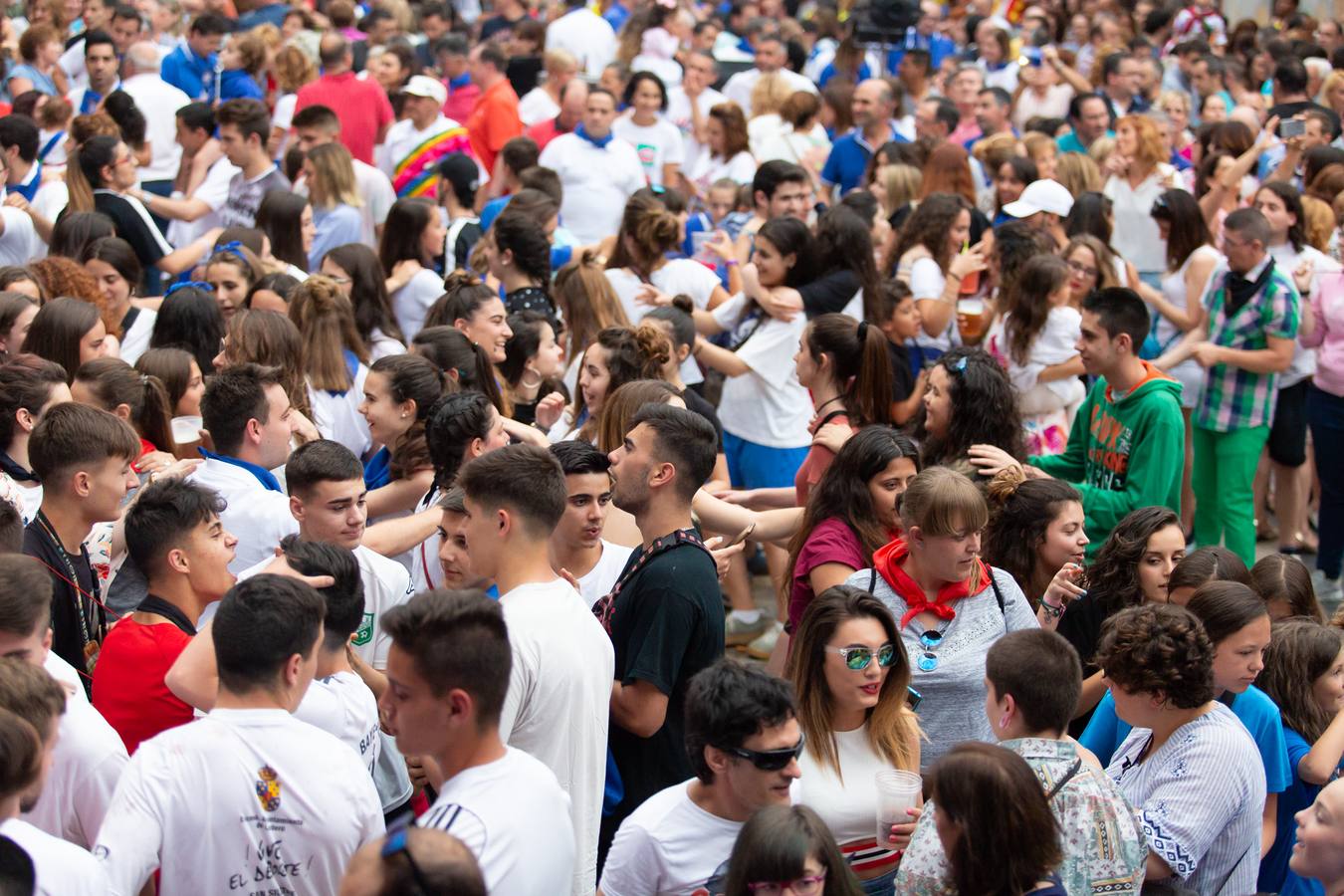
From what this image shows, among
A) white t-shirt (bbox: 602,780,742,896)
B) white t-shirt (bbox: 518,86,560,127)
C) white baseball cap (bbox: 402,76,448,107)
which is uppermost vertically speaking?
white t-shirt (bbox: 602,780,742,896)

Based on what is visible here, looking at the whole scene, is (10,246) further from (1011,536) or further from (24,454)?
(1011,536)

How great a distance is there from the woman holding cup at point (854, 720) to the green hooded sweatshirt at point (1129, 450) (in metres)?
2.10

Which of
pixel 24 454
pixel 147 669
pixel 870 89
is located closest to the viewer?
pixel 147 669

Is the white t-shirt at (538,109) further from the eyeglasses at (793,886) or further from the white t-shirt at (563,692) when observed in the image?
the eyeglasses at (793,886)

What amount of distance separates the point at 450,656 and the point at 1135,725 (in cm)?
187

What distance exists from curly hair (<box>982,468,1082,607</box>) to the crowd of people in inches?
0.6

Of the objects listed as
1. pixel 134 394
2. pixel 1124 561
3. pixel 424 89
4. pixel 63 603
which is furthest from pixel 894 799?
pixel 424 89

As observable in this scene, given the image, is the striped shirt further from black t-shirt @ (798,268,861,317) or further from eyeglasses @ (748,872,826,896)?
black t-shirt @ (798,268,861,317)

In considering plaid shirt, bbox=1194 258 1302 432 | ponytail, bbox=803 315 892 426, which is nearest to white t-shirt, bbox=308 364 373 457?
ponytail, bbox=803 315 892 426

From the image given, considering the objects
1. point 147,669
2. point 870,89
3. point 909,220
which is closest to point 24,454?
point 147,669

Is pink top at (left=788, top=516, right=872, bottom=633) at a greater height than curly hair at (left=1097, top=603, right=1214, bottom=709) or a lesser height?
lesser

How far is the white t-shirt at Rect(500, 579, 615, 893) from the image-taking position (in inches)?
134

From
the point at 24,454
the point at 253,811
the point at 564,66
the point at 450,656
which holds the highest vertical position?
the point at 450,656

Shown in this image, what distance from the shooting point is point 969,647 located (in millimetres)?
4113
